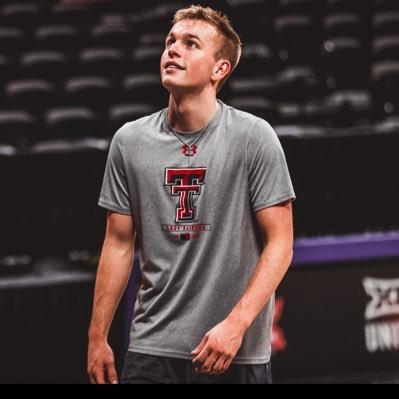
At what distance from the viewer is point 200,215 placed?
185 cm

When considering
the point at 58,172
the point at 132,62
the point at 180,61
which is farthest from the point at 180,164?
the point at 132,62

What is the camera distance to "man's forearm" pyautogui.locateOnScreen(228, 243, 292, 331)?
1735mm

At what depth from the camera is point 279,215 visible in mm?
1826

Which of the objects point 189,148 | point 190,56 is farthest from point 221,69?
point 189,148

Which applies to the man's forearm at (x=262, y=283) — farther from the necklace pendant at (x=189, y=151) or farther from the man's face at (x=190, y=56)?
the man's face at (x=190, y=56)

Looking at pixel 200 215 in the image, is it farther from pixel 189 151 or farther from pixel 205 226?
pixel 189 151

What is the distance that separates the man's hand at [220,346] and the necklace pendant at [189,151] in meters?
0.40

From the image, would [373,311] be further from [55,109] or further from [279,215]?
[55,109]

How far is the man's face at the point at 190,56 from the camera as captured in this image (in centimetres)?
188

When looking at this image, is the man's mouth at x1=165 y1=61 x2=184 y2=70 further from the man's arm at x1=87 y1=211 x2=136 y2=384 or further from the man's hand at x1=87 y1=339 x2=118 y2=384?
the man's hand at x1=87 y1=339 x2=118 y2=384

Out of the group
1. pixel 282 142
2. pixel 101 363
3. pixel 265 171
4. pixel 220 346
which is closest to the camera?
pixel 220 346

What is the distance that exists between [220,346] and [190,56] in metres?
0.67

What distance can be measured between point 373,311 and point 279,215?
6.82ft

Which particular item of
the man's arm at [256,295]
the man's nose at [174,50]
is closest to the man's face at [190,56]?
the man's nose at [174,50]
